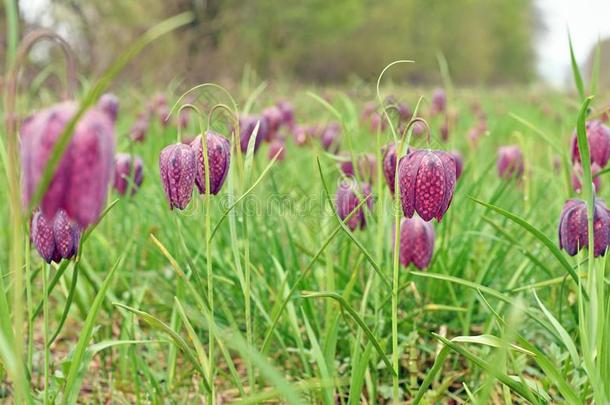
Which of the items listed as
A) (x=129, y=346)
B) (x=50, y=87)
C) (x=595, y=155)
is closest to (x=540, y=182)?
(x=595, y=155)

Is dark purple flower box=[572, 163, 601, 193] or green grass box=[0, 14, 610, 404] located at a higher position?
dark purple flower box=[572, 163, 601, 193]

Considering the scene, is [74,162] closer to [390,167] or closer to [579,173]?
[390,167]

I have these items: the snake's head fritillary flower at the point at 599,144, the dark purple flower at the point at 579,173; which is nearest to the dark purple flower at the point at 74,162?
the dark purple flower at the point at 579,173

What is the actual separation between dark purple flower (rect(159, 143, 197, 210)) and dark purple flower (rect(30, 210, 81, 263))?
0.15 metres

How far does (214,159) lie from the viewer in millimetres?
1098

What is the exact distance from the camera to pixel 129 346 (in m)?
1.38

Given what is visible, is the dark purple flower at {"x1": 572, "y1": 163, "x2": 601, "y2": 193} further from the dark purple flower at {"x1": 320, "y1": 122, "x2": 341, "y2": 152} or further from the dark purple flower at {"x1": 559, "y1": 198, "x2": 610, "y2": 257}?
the dark purple flower at {"x1": 320, "y1": 122, "x2": 341, "y2": 152}

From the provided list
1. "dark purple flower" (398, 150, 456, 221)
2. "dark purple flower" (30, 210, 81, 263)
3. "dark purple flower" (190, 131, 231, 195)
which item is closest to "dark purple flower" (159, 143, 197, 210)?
"dark purple flower" (190, 131, 231, 195)

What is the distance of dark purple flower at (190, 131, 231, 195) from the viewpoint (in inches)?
42.9

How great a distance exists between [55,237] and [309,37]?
68.7 feet

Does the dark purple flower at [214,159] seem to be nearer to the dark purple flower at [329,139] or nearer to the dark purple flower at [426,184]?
the dark purple flower at [426,184]

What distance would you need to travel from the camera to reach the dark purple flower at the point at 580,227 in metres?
1.14

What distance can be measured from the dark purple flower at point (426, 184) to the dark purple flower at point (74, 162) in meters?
0.53

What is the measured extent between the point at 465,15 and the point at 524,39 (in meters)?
9.05
